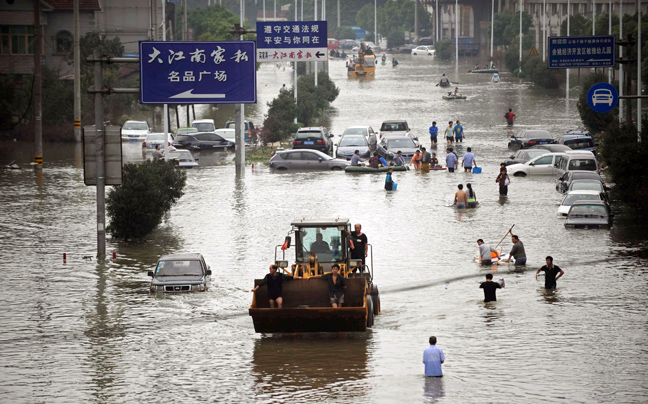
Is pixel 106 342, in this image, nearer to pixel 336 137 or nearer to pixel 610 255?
pixel 610 255

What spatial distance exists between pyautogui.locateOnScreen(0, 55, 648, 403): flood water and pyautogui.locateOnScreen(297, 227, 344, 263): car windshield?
1806 millimetres

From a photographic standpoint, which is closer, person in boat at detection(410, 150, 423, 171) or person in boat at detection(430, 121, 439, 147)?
person in boat at detection(410, 150, 423, 171)

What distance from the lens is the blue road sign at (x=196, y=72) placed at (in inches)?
1174

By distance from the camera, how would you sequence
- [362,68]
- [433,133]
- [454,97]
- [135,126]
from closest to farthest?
[433,133], [135,126], [454,97], [362,68]

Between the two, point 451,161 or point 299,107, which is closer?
point 451,161

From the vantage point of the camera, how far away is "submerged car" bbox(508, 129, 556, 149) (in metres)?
53.0

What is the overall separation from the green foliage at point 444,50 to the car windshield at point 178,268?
111217mm

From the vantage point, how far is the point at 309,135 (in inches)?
2051

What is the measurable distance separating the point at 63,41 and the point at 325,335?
57942 millimetres

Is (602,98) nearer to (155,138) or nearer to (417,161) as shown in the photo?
(417,161)

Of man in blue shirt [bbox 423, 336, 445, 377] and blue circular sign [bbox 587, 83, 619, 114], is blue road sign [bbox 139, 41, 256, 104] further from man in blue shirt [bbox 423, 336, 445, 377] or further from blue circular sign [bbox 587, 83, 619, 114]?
man in blue shirt [bbox 423, 336, 445, 377]

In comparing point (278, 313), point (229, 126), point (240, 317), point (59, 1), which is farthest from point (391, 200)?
point (59, 1)

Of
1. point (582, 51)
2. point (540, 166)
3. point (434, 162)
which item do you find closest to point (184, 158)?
point (434, 162)

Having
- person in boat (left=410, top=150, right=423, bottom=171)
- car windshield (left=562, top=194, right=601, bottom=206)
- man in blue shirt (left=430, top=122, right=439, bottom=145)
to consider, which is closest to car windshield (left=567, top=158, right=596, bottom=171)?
person in boat (left=410, top=150, right=423, bottom=171)
